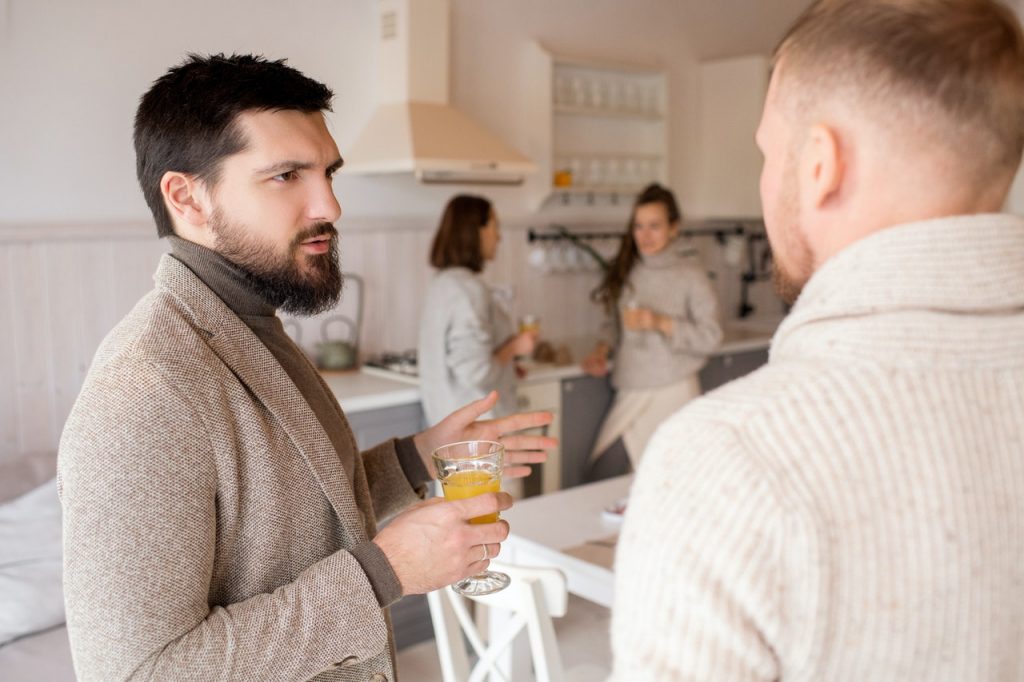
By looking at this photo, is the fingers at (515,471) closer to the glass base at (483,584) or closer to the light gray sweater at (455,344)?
the glass base at (483,584)

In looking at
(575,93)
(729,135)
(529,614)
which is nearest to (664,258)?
(575,93)

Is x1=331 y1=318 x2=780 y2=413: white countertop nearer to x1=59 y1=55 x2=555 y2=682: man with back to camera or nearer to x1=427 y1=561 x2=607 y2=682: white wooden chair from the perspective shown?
x1=427 y1=561 x2=607 y2=682: white wooden chair

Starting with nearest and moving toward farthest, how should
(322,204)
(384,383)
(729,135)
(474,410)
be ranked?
(322,204) < (474,410) < (384,383) < (729,135)

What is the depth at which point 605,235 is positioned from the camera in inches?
201

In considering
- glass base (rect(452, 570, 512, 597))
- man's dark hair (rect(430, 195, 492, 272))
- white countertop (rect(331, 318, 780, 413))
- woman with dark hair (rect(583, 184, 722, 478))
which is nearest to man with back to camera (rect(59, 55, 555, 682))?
glass base (rect(452, 570, 512, 597))

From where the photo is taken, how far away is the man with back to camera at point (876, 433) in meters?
0.67

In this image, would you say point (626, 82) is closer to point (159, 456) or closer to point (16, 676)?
point (16, 676)

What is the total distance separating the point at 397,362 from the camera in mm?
4055

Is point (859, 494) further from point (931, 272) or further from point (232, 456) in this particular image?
point (232, 456)

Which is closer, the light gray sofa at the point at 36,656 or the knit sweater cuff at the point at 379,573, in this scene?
the knit sweater cuff at the point at 379,573

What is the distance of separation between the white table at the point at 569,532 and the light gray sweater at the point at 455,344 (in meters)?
0.90

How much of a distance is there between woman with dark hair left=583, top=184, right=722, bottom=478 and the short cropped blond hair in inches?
127

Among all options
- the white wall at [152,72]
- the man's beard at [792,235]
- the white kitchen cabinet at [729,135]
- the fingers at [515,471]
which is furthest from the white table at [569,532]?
the white kitchen cabinet at [729,135]

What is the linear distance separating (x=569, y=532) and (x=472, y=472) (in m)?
1.03
